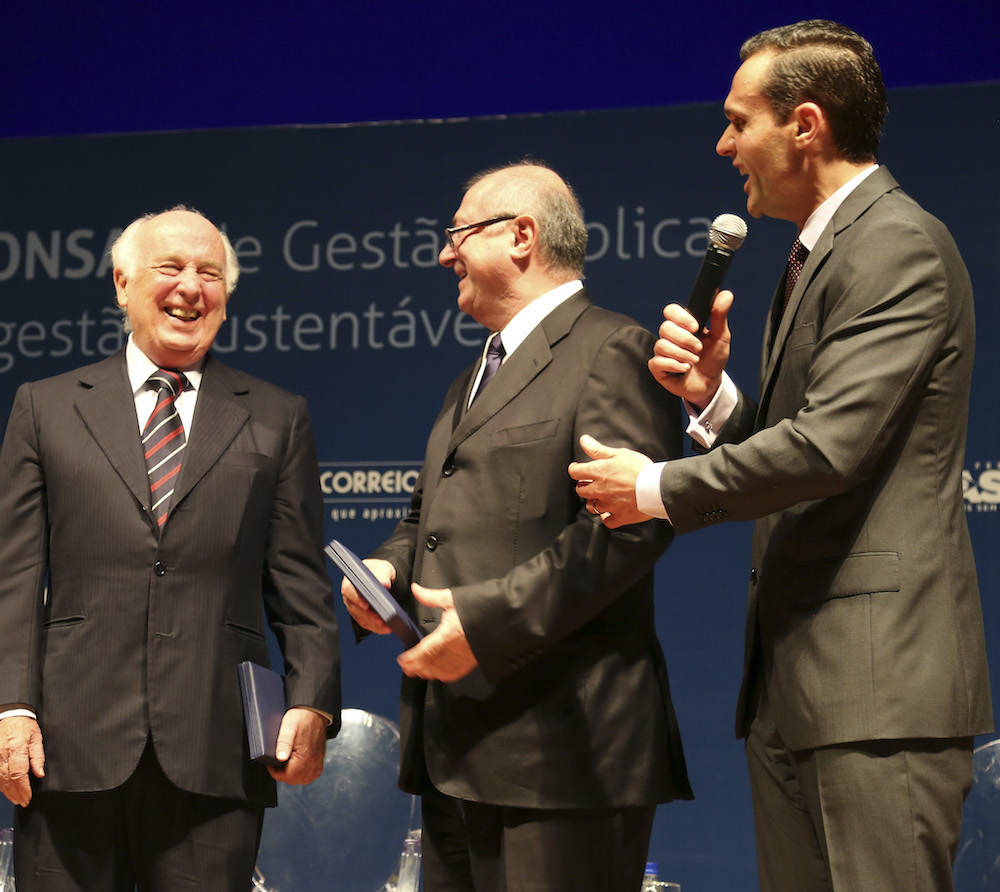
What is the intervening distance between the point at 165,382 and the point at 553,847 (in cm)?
125

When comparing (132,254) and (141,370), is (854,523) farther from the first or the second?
(132,254)

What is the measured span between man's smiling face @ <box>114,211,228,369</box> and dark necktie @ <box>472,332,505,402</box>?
0.63 meters

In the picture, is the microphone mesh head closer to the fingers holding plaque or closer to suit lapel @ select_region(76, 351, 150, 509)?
the fingers holding plaque

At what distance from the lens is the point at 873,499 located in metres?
1.87

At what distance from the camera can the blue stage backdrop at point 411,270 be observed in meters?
4.03

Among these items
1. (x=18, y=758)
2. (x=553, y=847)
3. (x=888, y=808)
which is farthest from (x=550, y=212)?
(x=18, y=758)

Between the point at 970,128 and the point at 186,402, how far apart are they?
2719 millimetres

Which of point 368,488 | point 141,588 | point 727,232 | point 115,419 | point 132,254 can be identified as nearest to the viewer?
point 727,232

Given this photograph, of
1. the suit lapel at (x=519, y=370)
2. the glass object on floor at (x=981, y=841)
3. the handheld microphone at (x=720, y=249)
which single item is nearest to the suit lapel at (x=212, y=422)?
the suit lapel at (x=519, y=370)

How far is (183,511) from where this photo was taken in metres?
2.50

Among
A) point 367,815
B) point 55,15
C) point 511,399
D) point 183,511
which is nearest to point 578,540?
point 511,399

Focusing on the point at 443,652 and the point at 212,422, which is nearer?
the point at 443,652

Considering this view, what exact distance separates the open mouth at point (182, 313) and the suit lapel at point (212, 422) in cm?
10

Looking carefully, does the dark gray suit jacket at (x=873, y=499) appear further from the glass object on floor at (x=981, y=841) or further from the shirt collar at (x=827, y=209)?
the glass object on floor at (x=981, y=841)
